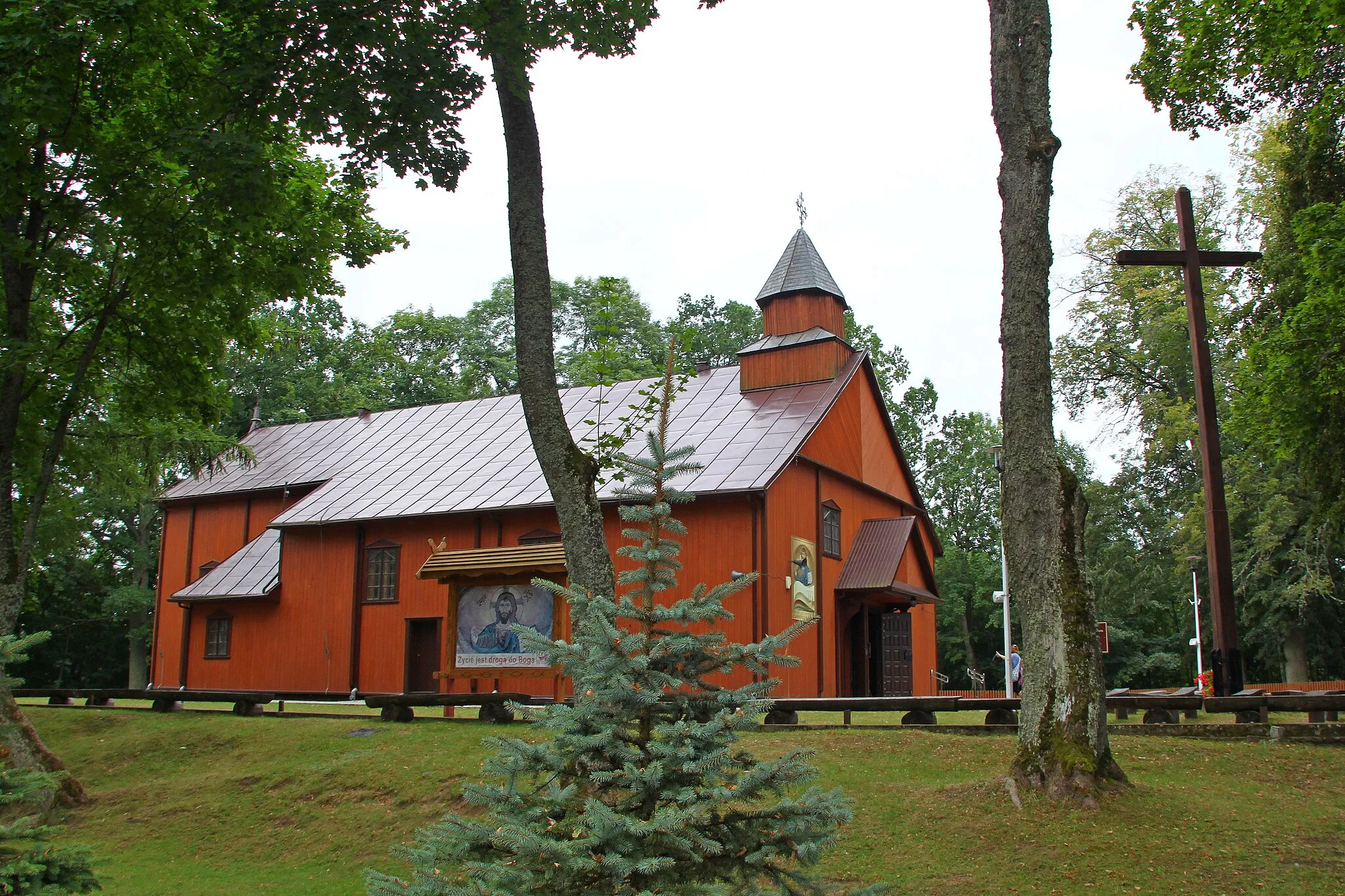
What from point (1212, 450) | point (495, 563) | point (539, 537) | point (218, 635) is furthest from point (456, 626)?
point (1212, 450)

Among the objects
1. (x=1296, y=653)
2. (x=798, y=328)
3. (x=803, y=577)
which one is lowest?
(x=1296, y=653)

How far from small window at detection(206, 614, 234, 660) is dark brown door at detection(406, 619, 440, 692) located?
554 centimetres

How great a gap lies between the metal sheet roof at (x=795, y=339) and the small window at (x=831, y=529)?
12.5 feet

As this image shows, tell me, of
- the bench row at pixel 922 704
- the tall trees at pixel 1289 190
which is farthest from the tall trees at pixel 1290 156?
the bench row at pixel 922 704

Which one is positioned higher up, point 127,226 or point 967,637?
point 127,226

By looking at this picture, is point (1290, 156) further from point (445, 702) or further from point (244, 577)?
point (244, 577)

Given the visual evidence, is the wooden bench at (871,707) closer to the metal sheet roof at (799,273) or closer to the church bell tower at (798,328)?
the church bell tower at (798,328)

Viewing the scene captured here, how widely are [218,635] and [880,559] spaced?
52.0 feet

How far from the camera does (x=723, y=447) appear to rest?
22.0 metres

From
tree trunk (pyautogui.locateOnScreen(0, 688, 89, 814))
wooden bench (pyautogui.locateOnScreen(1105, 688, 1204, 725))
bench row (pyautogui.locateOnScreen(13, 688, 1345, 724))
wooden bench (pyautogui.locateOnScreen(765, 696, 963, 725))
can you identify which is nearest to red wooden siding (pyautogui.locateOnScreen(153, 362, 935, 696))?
bench row (pyautogui.locateOnScreen(13, 688, 1345, 724))

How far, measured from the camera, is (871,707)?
47.5ft

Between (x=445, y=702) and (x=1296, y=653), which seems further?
(x=1296, y=653)

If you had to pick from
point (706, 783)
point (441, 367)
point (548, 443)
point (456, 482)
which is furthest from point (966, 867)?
point (441, 367)

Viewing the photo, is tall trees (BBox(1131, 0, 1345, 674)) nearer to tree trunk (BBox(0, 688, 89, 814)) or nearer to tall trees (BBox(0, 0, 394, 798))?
tall trees (BBox(0, 0, 394, 798))
